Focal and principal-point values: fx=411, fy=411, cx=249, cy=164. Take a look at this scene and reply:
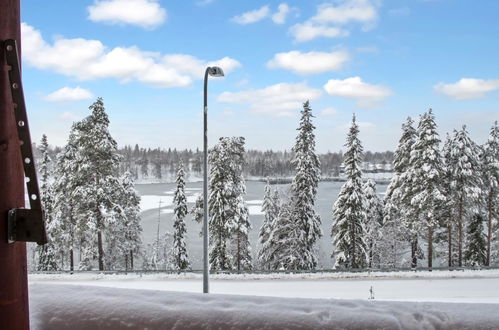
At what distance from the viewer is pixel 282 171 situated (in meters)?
177

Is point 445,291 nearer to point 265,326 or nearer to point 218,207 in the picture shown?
point 218,207

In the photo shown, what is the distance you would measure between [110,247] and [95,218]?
1132 centimetres

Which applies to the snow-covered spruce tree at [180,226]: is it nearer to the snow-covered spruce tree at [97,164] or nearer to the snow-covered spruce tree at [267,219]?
the snow-covered spruce tree at [267,219]

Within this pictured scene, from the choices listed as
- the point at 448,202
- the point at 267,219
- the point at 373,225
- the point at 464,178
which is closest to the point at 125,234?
the point at 267,219

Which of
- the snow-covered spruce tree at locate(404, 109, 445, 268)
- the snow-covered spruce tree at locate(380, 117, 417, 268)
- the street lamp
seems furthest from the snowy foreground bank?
the snow-covered spruce tree at locate(380, 117, 417, 268)

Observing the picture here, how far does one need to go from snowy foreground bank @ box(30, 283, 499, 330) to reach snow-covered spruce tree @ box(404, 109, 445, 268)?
29387 millimetres

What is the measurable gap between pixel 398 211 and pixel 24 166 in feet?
119

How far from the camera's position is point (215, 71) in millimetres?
8867

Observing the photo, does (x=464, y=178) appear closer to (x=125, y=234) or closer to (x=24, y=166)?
(x=125, y=234)

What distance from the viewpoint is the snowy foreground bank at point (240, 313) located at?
1.44 meters

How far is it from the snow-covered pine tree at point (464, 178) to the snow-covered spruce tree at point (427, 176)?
6.13ft

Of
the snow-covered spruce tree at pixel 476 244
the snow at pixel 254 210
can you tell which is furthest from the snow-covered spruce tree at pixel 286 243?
the snow at pixel 254 210

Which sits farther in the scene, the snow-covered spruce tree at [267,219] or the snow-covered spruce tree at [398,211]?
the snow-covered spruce tree at [267,219]

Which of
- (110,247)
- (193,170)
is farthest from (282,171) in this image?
(110,247)
